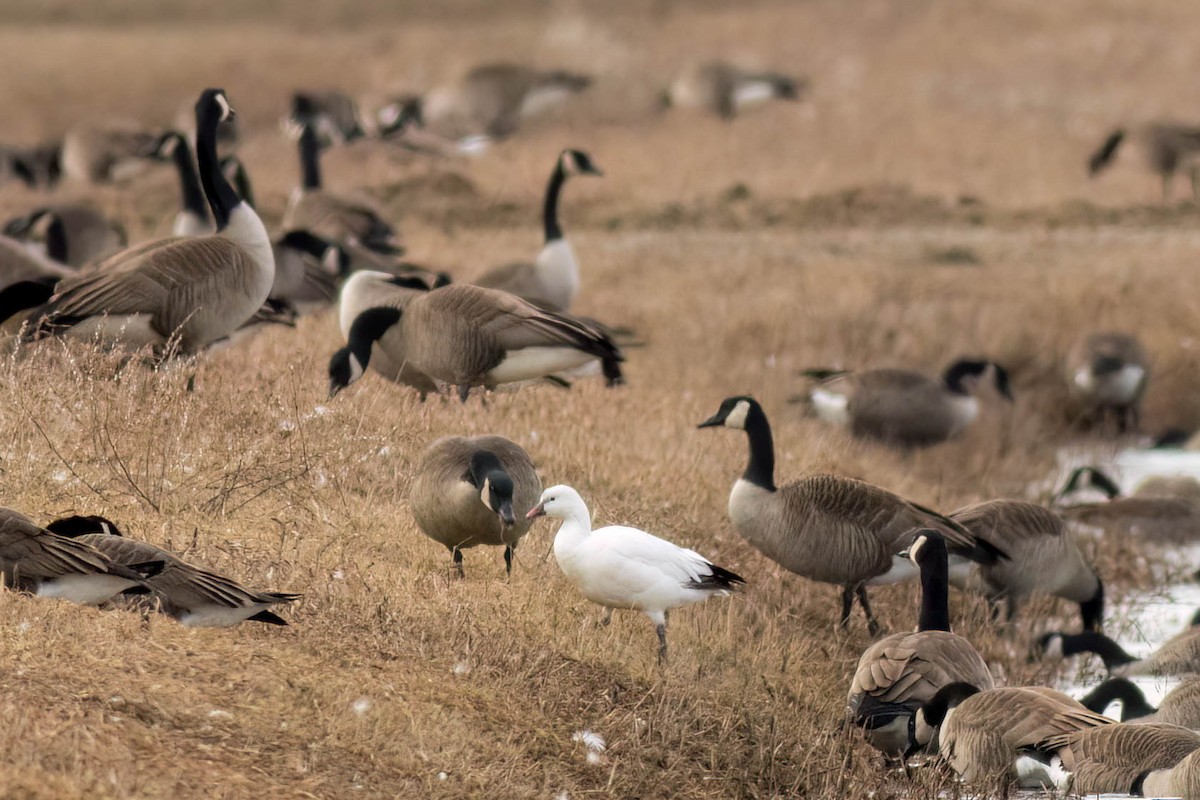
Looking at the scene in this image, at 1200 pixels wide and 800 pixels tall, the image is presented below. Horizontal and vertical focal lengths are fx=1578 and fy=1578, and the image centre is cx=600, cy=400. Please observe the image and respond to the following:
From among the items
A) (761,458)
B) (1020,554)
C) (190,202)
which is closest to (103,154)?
(190,202)

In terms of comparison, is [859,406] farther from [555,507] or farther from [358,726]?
[358,726]

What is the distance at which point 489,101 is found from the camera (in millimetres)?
30688

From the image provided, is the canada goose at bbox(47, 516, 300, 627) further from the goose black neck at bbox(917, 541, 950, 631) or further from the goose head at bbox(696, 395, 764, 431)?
the goose head at bbox(696, 395, 764, 431)

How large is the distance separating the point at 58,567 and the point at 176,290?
3753mm

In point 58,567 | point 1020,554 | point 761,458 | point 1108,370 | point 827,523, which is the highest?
point 58,567

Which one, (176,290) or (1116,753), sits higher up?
(176,290)

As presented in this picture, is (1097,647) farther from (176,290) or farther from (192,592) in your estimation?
(176,290)

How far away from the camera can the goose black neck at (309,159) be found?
19156 millimetres

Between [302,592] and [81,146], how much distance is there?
19745mm

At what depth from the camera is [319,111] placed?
28.8 meters

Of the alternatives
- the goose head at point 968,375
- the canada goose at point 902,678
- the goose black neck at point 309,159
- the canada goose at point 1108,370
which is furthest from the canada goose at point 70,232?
the canada goose at point 902,678

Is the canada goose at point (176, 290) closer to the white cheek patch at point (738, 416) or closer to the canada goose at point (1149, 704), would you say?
the white cheek patch at point (738, 416)

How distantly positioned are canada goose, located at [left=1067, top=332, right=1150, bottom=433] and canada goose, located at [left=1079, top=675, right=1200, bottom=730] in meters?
6.50

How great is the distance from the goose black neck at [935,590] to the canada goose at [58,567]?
426 cm
